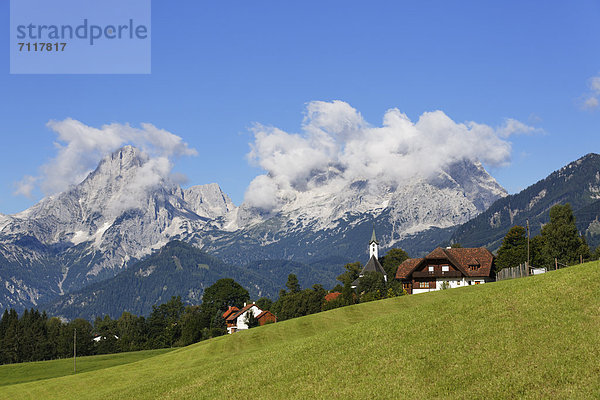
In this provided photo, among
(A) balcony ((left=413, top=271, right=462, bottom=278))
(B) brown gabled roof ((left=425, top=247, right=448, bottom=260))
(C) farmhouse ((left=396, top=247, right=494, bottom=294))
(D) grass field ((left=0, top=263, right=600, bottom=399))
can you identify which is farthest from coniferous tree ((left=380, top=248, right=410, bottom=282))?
(D) grass field ((left=0, top=263, right=600, bottom=399))

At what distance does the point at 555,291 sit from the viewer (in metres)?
45.5

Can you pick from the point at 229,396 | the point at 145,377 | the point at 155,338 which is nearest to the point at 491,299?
the point at 229,396

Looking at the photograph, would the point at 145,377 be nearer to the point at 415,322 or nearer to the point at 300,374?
the point at 300,374

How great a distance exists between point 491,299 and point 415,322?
6.65 m

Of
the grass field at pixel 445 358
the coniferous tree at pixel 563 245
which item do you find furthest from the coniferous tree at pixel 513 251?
the grass field at pixel 445 358

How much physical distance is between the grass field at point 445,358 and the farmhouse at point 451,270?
7761 centimetres

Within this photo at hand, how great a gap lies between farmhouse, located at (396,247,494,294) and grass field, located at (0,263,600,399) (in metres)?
77.6

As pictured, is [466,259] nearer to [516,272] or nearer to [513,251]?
[513,251]

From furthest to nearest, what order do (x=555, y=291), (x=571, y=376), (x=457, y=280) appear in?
(x=457, y=280), (x=555, y=291), (x=571, y=376)

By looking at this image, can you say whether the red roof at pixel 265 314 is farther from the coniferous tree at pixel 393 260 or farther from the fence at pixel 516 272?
the fence at pixel 516 272

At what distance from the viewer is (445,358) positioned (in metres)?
37.7

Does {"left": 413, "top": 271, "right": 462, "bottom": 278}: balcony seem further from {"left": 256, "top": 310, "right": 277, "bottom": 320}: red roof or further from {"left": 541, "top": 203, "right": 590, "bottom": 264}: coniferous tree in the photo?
{"left": 256, "top": 310, "right": 277, "bottom": 320}: red roof

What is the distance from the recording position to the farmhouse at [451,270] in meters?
128

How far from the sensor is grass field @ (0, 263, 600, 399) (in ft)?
108
